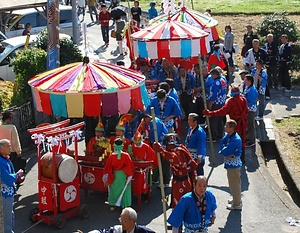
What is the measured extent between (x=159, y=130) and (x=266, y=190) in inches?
97.4

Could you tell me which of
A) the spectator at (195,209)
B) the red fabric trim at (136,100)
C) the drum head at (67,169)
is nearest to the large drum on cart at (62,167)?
the drum head at (67,169)

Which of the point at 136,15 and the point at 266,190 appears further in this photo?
the point at 136,15

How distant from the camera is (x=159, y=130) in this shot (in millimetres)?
12883

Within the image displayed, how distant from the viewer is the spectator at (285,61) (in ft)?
65.6

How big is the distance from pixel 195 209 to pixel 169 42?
798 cm

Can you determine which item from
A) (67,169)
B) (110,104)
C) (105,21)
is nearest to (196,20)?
(105,21)

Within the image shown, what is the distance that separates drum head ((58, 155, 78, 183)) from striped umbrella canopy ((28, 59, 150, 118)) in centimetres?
118

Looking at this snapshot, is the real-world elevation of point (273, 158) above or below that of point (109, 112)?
below

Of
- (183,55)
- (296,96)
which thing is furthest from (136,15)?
(183,55)

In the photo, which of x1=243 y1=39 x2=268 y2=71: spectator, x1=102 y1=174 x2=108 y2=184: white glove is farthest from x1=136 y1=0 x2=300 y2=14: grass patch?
x1=102 y1=174 x2=108 y2=184: white glove

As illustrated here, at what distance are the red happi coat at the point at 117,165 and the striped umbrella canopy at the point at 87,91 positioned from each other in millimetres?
1162

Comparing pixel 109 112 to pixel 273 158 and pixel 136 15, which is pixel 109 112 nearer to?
pixel 273 158

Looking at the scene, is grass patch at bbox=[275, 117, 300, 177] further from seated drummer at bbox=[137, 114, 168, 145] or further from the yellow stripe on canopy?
the yellow stripe on canopy

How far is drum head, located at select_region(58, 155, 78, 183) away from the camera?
37.0 feet
